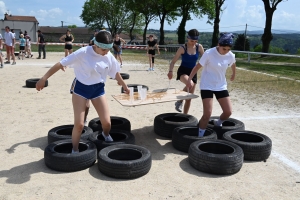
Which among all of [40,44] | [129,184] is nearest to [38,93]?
[129,184]

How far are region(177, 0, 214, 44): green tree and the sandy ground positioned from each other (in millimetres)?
37947

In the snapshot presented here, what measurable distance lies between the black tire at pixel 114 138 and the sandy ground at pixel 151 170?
0.40m

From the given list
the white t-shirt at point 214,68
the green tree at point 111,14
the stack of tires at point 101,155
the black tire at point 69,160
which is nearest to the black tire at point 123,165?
the stack of tires at point 101,155

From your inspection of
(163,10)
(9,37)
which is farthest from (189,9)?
(9,37)

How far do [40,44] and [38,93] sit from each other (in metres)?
12.1

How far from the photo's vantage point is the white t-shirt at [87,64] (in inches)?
158

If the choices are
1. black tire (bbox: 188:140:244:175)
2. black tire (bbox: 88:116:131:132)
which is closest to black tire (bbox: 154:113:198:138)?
black tire (bbox: 88:116:131:132)

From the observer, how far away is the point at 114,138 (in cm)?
532

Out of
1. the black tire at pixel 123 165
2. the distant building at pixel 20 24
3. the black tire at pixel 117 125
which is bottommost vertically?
the black tire at pixel 123 165

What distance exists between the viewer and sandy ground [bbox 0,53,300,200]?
3.70 metres

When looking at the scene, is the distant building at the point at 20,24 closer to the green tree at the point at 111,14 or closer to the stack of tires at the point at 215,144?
the green tree at the point at 111,14

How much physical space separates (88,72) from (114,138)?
164cm

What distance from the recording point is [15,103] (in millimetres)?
8023

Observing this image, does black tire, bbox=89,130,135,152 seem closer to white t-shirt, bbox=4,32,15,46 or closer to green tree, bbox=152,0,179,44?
white t-shirt, bbox=4,32,15,46
